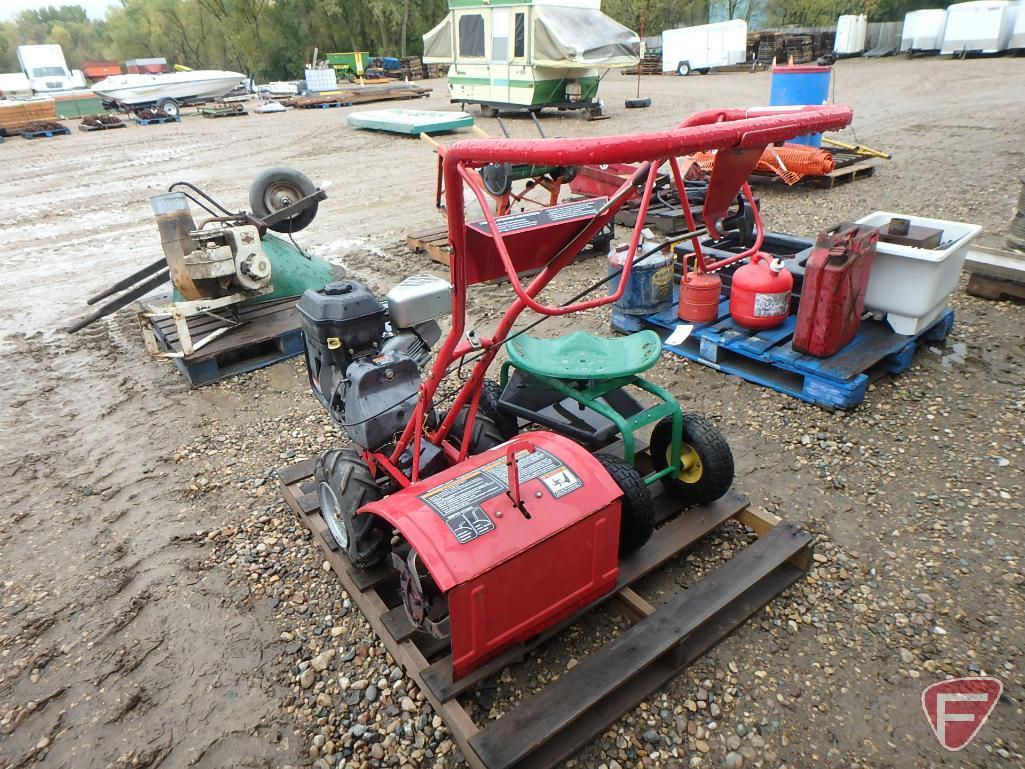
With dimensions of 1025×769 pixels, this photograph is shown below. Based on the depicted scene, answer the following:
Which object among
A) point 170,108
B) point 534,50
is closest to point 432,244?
point 534,50

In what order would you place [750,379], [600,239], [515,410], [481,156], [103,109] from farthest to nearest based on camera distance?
[103,109] → [600,239] → [750,379] → [515,410] → [481,156]

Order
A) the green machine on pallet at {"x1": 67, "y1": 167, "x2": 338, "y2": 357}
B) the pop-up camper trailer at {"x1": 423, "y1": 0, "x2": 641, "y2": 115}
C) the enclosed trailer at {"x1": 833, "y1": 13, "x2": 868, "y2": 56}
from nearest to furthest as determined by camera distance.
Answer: the green machine on pallet at {"x1": 67, "y1": 167, "x2": 338, "y2": 357}
the pop-up camper trailer at {"x1": 423, "y1": 0, "x2": 641, "y2": 115}
the enclosed trailer at {"x1": 833, "y1": 13, "x2": 868, "y2": 56}

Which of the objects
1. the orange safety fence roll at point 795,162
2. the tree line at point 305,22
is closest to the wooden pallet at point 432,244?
the orange safety fence roll at point 795,162

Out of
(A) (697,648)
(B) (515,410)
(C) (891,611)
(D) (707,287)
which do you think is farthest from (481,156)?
(D) (707,287)

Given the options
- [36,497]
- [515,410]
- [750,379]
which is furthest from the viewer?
[750,379]

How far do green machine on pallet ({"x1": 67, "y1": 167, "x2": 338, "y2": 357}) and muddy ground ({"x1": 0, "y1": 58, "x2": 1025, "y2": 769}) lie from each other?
1.86 ft

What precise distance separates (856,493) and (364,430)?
241 cm

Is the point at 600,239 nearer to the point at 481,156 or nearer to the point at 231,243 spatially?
the point at 231,243

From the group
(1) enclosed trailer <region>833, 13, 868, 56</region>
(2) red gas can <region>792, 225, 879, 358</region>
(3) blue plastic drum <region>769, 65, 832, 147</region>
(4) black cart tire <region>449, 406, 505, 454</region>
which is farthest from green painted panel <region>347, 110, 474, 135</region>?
(1) enclosed trailer <region>833, 13, 868, 56</region>

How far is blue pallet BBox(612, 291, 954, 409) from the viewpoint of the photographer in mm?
3742

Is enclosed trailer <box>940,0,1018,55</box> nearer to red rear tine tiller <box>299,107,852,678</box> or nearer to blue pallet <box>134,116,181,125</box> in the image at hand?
red rear tine tiller <box>299,107,852,678</box>

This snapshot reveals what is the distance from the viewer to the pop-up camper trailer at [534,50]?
13.7 meters

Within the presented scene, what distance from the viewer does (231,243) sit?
4.54 m

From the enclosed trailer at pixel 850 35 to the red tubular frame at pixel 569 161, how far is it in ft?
87.6
